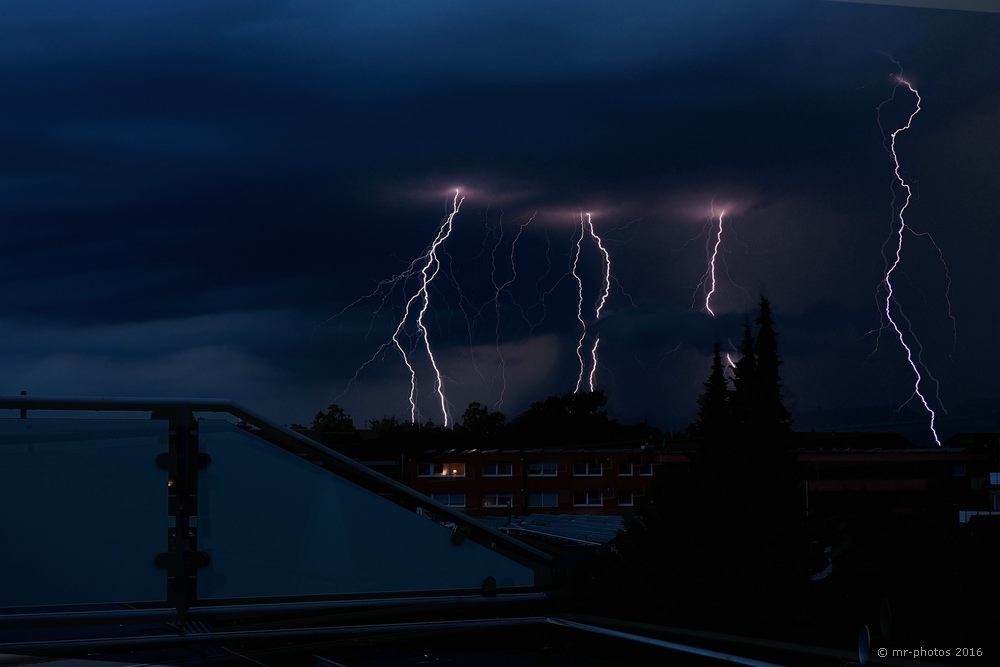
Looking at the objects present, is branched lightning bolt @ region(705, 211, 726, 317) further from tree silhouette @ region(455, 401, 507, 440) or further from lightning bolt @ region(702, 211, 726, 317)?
tree silhouette @ region(455, 401, 507, 440)

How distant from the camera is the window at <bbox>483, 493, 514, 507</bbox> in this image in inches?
1324

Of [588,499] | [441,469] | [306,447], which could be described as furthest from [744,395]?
[306,447]

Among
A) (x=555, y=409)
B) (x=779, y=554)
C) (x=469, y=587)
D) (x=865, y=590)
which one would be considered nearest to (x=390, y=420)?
(x=555, y=409)

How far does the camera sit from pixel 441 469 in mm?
33156

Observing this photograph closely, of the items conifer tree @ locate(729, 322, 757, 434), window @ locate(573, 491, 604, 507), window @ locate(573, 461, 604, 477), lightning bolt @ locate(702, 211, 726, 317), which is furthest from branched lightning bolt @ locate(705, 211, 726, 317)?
window @ locate(573, 491, 604, 507)

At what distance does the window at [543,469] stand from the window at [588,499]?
4.05 feet

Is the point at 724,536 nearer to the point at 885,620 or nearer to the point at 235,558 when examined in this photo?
the point at 235,558

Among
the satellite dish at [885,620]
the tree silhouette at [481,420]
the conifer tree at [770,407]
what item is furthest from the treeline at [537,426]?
the satellite dish at [885,620]

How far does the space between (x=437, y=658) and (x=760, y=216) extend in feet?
116

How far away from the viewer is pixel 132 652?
299 centimetres

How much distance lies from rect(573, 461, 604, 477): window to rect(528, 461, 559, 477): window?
76cm

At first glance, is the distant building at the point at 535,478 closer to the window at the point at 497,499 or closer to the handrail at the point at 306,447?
→ the window at the point at 497,499

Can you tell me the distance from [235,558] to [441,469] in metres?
30.3

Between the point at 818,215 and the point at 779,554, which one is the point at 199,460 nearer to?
the point at 779,554
